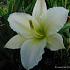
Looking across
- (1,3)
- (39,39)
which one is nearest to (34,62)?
(39,39)

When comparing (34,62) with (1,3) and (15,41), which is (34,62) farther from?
(1,3)

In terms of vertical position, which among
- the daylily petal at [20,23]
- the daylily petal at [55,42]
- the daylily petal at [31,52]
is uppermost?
the daylily petal at [20,23]

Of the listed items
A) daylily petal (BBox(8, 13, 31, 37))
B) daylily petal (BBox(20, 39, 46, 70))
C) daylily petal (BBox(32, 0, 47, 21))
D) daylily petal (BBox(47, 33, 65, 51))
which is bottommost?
daylily petal (BBox(20, 39, 46, 70))

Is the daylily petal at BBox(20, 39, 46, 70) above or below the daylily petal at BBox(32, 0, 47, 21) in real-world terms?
below
